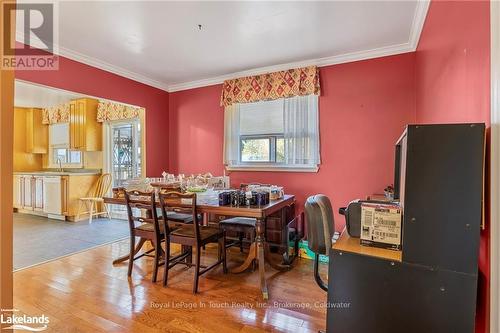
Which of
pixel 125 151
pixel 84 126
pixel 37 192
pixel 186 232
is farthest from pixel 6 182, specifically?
pixel 37 192

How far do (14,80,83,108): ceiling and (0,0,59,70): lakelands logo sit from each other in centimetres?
144

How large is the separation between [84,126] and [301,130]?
421 cm

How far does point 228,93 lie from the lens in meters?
3.82

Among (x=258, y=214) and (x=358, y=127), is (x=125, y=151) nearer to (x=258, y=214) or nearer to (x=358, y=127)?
(x=258, y=214)

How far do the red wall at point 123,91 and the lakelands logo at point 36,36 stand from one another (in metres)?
0.10

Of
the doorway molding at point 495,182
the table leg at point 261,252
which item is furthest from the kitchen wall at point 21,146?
the doorway molding at point 495,182

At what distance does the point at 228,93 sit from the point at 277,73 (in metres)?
0.78

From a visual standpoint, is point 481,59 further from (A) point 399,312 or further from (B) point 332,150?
(B) point 332,150

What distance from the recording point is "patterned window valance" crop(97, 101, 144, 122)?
4770 millimetres

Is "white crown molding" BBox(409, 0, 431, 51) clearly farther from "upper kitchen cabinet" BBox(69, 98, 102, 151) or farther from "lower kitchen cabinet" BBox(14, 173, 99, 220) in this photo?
"lower kitchen cabinet" BBox(14, 173, 99, 220)

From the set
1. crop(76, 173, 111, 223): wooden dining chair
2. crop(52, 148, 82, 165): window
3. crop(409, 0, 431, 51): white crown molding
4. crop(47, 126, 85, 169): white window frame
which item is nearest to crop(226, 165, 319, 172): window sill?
crop(409, 0, 431, 51): white crown molding

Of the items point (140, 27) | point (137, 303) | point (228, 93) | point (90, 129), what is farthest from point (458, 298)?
point (90, 129)

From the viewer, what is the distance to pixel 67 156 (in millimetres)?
5891

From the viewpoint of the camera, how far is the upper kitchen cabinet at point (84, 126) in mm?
5074
